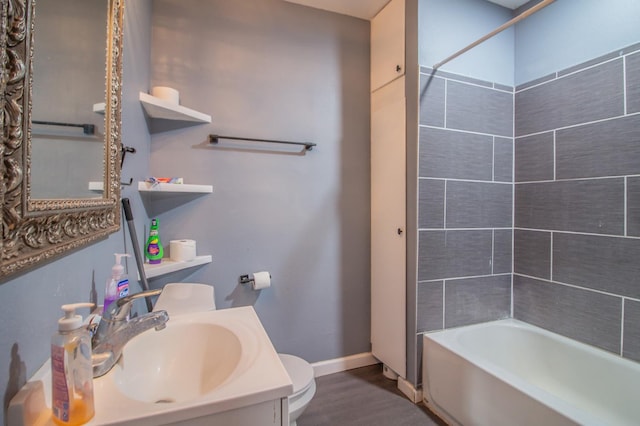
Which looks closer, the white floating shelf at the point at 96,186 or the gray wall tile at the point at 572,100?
the white floating shelf at the point at 96,186

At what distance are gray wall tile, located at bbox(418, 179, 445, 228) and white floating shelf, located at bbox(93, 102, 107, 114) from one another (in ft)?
4.91

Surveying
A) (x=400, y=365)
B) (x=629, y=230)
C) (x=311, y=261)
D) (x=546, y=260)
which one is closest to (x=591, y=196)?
(x=629, y=230)

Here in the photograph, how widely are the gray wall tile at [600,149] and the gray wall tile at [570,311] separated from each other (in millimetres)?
666

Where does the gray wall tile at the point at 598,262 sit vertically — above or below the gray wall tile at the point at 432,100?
below

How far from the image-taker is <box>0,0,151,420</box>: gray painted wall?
499 mm

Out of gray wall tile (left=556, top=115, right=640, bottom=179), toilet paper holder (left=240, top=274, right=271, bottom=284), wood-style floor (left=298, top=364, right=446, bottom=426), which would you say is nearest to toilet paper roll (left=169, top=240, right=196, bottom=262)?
toilet paper holder (left=240, top=274, right=271, bottom=284)

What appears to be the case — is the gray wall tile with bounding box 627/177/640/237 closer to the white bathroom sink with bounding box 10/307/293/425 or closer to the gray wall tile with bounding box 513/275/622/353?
the gray wall tile with bounding box 513/275/622/353

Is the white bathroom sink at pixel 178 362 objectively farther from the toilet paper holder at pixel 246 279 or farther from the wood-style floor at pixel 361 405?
the wood-style floor at pixel 361 405

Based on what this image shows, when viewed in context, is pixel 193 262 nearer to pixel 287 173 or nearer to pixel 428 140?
pixel 287 173

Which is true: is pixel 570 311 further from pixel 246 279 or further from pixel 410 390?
pixel 246 279

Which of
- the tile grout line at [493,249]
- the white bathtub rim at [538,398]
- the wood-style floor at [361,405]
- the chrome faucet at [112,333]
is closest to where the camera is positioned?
the chrome faucet at [112,333]

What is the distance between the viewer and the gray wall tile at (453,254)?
1740mm

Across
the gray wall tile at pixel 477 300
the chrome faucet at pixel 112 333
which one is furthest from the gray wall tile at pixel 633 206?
the chrome faucet at pixel 112 333

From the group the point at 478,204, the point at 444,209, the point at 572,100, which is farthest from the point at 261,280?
the point at 572,100
